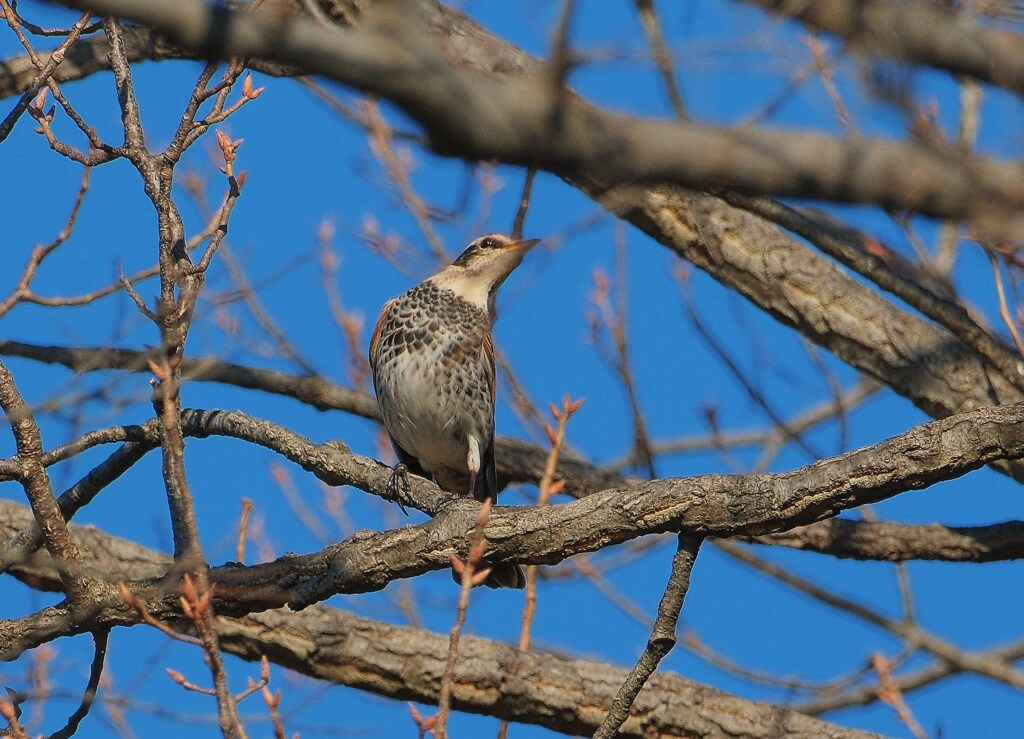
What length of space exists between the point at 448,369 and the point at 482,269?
25.0 inches

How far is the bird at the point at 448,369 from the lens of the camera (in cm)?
642

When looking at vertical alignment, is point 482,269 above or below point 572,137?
above

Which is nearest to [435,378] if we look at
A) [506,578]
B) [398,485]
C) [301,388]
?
[301,388]

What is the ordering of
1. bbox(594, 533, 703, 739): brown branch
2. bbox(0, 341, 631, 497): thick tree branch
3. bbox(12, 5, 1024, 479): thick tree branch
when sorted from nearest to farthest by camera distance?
bbox(594, 533, 703, 739): brown branch < bbox(0, 341, 631, 497): thick tree branch < bbox(12, 5, 1024, 479): thick tree branch

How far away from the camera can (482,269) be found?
22.4ft

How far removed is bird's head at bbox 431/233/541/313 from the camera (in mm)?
6688

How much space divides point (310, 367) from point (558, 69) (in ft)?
14.8

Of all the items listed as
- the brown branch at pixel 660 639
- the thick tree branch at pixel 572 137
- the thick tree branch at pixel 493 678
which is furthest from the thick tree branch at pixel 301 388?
the thick tree branch at pixel 572 137

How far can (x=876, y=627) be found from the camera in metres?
5.74

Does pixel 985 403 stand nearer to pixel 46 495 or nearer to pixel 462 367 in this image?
pixel 462 367

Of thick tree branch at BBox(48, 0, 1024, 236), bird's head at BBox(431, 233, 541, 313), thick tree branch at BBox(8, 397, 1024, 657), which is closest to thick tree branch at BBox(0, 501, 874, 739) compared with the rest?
thick tree branch at BBox(8, 397, 1024, 657)

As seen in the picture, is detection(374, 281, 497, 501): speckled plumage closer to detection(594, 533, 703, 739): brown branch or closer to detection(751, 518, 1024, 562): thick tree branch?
detection(751, 518, 1024, 562): thick tree branch

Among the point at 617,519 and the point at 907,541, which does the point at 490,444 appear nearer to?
the point at 907,541

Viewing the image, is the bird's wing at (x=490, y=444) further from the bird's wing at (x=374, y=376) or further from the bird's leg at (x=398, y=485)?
the bird's leg at (x=398, y=485)
